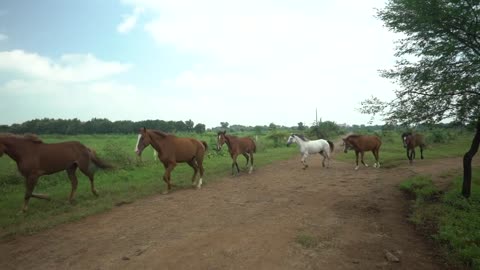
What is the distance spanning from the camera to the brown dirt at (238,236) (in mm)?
5203

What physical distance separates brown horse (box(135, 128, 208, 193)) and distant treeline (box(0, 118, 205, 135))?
3235 cm

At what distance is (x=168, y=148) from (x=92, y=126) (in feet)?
212

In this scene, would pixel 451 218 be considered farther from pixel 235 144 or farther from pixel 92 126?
pixel 92 126

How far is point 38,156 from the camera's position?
9.22 m

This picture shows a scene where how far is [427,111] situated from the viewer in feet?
29.6

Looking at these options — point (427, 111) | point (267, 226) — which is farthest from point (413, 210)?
point (267, 226)

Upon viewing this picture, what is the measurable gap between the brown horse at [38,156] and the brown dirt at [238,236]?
93.0 inches

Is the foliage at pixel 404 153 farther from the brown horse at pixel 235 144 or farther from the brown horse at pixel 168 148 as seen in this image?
the brown horse at pixel 168 148

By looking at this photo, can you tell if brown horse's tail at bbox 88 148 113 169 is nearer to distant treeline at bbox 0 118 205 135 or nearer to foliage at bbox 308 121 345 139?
distant treeline at bbox 0 118 205 135

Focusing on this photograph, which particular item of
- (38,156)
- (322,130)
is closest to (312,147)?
(38,156)

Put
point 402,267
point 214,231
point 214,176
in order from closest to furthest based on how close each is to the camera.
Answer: point 402,267, point 214,231, point 214,176

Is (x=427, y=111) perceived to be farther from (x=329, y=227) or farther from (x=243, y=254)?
(x=243, y=254)

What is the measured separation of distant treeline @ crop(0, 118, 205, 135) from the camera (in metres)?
54.5

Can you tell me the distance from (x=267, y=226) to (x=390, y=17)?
7.27 m
